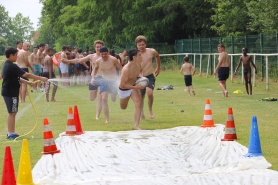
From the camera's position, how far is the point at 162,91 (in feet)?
84.2

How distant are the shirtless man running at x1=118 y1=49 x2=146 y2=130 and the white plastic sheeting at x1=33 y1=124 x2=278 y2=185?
594 millimetres

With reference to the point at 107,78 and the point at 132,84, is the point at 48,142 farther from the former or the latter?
the point at 107,78

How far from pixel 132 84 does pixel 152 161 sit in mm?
3994

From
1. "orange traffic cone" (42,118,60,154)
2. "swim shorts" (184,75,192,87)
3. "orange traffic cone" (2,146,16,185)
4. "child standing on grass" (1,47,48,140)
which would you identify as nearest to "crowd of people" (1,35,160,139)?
"child standing on grass" (1,47,48,140)

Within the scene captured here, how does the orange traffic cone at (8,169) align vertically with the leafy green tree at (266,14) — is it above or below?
below

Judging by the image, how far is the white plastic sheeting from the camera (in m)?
8.24

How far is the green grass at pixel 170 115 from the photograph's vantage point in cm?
1155

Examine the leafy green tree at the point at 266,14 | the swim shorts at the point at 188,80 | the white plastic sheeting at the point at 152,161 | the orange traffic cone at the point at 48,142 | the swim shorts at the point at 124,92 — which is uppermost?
the leafy green tree at the point at 266,14

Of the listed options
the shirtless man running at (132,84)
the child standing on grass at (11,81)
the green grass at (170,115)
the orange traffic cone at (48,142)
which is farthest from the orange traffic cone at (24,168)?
the shirtless man running at (132,84)

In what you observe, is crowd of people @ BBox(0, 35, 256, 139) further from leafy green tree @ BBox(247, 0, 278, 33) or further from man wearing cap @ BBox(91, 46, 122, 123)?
leafy green tree @ BBox(247, 0, 278, 33)

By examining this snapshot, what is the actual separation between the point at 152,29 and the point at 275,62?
22.5 metres

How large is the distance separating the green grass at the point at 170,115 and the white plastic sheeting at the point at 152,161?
0.44 m

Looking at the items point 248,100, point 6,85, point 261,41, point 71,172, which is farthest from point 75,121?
point 261,41

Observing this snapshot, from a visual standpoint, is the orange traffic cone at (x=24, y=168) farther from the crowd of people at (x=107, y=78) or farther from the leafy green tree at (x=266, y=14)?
the leafy green tree at (x=266, y=14)
